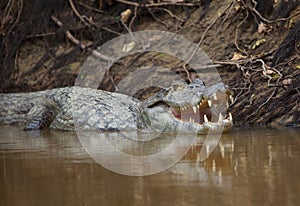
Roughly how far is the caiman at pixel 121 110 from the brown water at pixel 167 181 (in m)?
1.42

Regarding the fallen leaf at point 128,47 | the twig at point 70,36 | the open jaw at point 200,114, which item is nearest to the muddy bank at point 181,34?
the twig at point 70,36

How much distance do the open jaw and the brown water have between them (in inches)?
53.3

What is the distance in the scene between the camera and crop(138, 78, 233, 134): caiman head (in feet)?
15.3

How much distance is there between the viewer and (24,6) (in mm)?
9844

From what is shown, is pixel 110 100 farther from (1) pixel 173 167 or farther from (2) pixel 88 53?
(1) pixel 173 167

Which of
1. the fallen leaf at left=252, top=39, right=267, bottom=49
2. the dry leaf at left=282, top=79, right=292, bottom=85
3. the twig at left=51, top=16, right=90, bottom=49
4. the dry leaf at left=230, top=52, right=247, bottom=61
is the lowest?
the dry leaf at left=282, top=79, right=292, bottom=85

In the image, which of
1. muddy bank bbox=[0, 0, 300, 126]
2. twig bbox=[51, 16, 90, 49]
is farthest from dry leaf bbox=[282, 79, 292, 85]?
twig bbox=[51, 16, 90, 49]

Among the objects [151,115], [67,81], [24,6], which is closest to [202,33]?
[67,81]

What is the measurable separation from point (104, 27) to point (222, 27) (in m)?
2.37

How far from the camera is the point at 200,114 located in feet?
16.3

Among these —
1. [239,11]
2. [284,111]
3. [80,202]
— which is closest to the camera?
[80,202]

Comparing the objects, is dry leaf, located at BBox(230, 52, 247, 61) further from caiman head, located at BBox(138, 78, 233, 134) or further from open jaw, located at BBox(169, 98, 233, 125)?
open jaw, located at BBox(169, 98, 233, 125)

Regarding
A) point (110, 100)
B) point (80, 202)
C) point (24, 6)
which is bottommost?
point (80, 202)

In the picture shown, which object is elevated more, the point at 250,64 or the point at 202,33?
the point at 202,33
